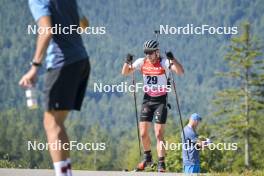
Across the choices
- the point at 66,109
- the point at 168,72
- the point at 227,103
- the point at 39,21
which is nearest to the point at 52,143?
the point at 66,109

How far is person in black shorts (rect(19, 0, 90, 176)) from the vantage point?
7070 millimetres

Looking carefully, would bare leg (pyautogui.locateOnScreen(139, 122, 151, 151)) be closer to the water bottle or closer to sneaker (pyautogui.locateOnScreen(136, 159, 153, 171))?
sneaker (pyautogui.locateOnScreen(136, 159, 153, 171))

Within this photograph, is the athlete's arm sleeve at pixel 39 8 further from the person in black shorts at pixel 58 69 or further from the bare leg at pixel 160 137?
the bare leg at pixel 160 137

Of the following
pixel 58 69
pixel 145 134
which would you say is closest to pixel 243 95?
pixel 145 134

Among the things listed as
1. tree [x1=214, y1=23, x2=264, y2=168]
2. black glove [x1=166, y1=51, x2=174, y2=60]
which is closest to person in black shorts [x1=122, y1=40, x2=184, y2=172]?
black glove [x1=166, y1=51, x2=174, y2=60]

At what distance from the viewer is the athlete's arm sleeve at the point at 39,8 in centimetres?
712

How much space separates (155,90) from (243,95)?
64.7m

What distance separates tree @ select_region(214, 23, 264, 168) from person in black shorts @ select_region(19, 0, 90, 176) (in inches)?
2650

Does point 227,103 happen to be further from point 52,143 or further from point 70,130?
point 70,130

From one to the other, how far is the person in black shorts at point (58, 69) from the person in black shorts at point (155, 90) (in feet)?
17.9

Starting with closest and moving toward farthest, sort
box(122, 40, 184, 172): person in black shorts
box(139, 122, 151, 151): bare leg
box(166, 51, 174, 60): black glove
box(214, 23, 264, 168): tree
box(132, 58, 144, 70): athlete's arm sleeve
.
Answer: box(166, 51, 174, 60): black glove
box(122, 40, 184, 172): person in black shorts
box(132, 58, 144, 70): athlete's arm sleeve
box(139, 122, 151, 151): bare leg
box(214, 23, 264, 168): tree

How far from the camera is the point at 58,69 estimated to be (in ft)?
23.5

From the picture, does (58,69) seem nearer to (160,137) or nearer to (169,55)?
(169,55)

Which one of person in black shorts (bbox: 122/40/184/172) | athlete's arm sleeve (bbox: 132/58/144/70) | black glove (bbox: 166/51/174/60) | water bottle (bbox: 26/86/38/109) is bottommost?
water bottle (bbox: 26/86/38/109)
